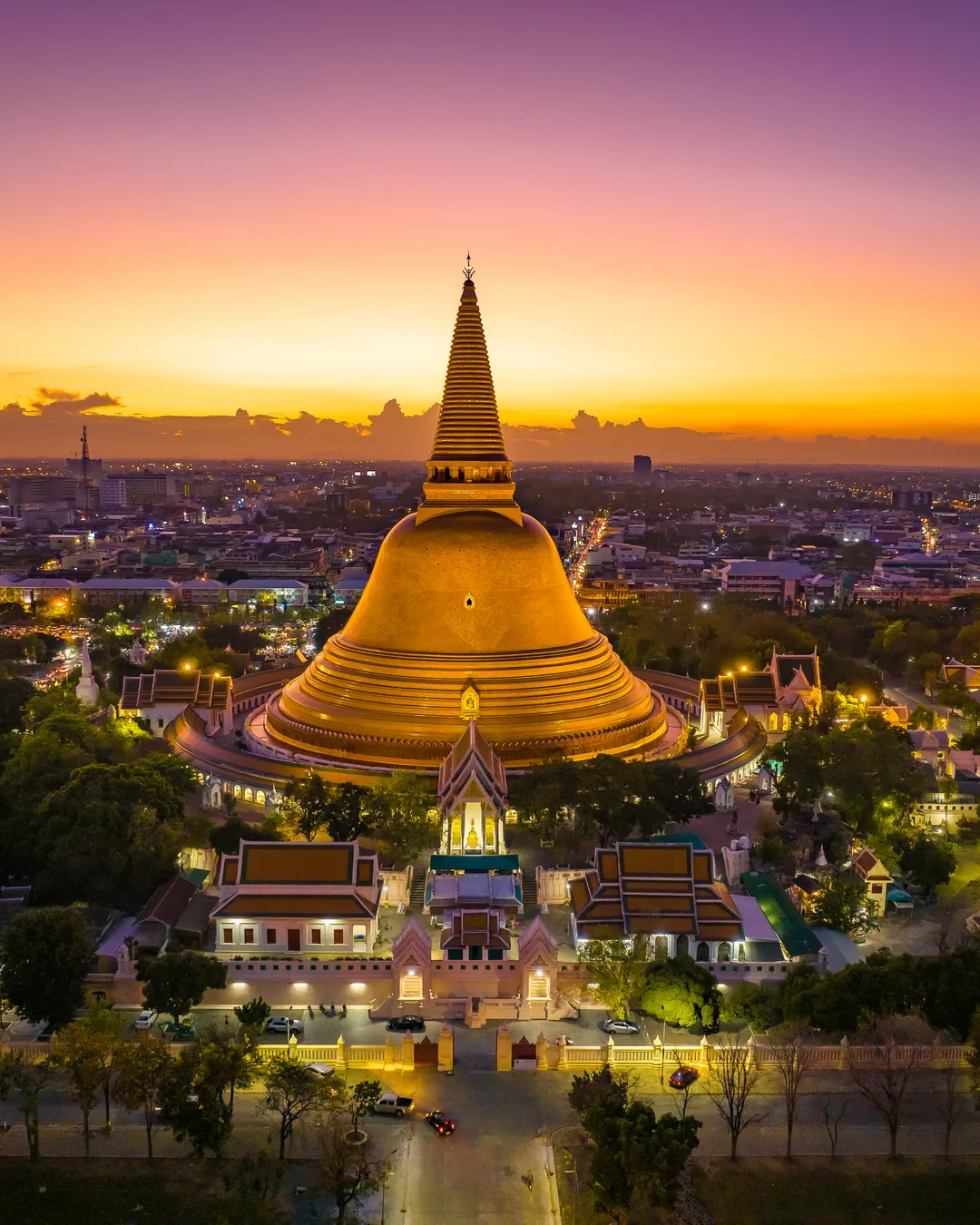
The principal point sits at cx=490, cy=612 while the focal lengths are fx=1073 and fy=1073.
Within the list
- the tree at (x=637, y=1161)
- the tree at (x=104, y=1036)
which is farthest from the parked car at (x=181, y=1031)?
the tree at (x=637, y=1161)

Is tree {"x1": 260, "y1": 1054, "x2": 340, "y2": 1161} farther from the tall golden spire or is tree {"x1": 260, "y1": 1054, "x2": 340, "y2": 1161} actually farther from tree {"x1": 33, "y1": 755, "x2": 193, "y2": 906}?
the tall golden spire

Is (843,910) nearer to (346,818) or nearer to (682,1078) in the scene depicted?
(682,1078)

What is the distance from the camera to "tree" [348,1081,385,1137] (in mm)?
19906

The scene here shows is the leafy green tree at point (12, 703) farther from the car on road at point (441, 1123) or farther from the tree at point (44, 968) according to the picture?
the car on road at point (441, 1123)

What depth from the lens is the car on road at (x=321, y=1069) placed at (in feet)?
69.7

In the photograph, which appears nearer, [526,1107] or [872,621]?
[526,1107]

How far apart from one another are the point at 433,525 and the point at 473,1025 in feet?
68.9

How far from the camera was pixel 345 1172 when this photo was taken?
18.9 metres

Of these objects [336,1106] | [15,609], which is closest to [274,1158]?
[336,1106]

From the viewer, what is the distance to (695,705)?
47.8 metres

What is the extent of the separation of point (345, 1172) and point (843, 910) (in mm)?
15410

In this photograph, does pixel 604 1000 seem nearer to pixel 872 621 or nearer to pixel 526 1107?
pixel 526 1107

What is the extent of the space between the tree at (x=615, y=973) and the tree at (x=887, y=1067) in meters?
4.81

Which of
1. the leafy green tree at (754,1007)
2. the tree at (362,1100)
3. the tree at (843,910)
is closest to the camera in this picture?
the tree at (362,1100)
